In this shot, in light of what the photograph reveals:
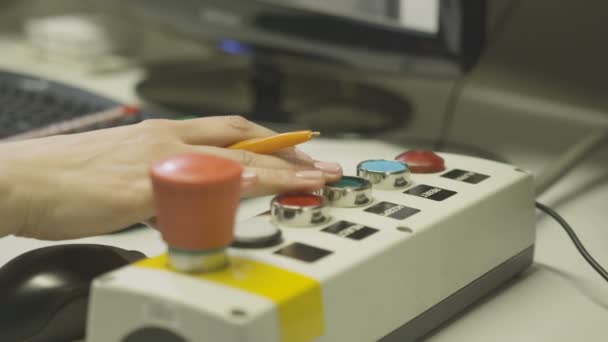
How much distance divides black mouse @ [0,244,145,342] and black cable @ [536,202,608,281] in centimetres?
33

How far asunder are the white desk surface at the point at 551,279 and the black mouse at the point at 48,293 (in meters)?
0.10

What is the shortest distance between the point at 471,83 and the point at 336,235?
651 mm

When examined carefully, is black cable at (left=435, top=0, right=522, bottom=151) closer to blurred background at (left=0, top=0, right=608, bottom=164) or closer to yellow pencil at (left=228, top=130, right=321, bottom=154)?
blurred background at (left=0, top=0, right=608, bottom=164)

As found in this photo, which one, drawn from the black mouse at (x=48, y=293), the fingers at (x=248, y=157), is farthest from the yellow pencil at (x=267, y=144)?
the black mouse at (x=48, y=293)

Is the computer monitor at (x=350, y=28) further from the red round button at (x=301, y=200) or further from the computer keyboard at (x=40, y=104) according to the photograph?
the red round button at (x=301, y=200)

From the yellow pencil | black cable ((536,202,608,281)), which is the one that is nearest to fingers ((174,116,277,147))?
the yellow pencil

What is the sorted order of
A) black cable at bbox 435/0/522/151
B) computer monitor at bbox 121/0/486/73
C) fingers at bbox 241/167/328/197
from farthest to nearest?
black cable at bbox 435/0/522/151 < computer monitor at bbox 121/0/486/73 < fingers at bbox 241/167/328/197

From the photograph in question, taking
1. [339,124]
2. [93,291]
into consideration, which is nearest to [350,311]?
[93,291]

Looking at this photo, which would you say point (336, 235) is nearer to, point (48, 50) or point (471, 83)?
point (471, 83)

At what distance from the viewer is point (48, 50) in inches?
47.8

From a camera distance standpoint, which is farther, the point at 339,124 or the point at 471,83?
the point at 471,83

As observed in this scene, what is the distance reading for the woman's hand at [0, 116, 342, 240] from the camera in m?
0.55

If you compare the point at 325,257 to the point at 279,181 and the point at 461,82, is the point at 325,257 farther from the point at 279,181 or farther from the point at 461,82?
the point at 461,82

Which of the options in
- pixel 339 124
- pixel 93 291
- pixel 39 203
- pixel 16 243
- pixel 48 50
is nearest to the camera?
pixel 93 291
